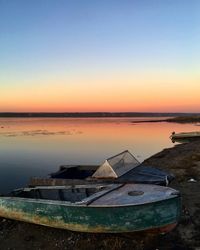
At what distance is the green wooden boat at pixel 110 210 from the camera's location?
30.3 feet

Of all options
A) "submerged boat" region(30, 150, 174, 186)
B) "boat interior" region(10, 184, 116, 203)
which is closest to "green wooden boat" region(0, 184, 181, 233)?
"boat interior" region(10, 184, 116, 203)

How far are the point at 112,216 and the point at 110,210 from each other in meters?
0.19

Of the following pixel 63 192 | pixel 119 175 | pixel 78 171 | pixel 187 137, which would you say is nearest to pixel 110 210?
pixel 63 192

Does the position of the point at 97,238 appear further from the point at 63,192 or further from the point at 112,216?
the point at 63,192

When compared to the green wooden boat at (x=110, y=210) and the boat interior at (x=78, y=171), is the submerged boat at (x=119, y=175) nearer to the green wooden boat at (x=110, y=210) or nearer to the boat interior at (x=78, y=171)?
the boat interior at (x=78, y=171)

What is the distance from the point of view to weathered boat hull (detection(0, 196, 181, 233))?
9219 millimetres

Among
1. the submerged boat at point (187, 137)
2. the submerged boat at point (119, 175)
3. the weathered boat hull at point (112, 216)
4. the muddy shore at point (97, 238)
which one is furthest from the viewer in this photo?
the submerged boat at point (187, 137)

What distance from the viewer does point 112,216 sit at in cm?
937

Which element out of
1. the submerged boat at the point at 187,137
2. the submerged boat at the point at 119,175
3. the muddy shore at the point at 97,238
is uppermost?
the submerged boat at the point at 119,175

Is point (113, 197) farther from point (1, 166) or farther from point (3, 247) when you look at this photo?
point (1, 166)

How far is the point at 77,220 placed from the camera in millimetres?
9922

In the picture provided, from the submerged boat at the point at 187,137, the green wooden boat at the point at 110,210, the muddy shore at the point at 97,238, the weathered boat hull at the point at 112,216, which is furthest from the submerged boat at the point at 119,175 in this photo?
the submerged boat at the point at 187,137

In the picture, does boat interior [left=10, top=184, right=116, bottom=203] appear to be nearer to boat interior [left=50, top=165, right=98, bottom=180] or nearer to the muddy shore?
the muddy shore

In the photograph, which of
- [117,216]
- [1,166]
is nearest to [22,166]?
[1,166]
